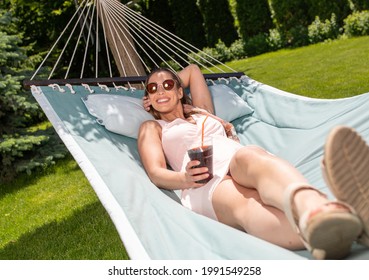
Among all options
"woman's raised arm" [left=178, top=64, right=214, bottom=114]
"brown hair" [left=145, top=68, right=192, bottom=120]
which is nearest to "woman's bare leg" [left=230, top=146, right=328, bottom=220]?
"brown hair" [left=145, top=68, right=192, bottom=120]

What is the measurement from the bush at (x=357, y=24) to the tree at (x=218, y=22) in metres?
2.82

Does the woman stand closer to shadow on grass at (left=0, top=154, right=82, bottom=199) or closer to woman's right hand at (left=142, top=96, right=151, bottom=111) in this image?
woman's right hand at (left=142, top=96, right=151, bottom=111)

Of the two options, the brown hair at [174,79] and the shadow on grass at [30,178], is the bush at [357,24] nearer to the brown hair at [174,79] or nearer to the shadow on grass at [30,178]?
the shadow on grass at [30,178]

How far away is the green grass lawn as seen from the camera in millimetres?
2797

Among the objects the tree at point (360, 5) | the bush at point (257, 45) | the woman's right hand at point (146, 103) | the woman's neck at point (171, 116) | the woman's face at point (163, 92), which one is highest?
the woman's face at point (163, 92)

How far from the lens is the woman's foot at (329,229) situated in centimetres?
116

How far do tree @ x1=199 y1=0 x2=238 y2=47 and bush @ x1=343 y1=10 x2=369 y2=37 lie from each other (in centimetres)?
282

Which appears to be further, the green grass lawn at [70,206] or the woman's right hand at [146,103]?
the green grass lawn at [70,206]

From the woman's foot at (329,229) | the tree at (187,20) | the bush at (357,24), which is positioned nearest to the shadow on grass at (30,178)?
the woman's foot at (329,229)

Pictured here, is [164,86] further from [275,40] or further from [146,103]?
[275,40]

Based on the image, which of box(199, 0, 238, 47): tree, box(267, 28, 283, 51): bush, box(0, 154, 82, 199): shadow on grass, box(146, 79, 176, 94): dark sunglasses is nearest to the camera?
box(146, 79, 176, 94): dark sunglasses
